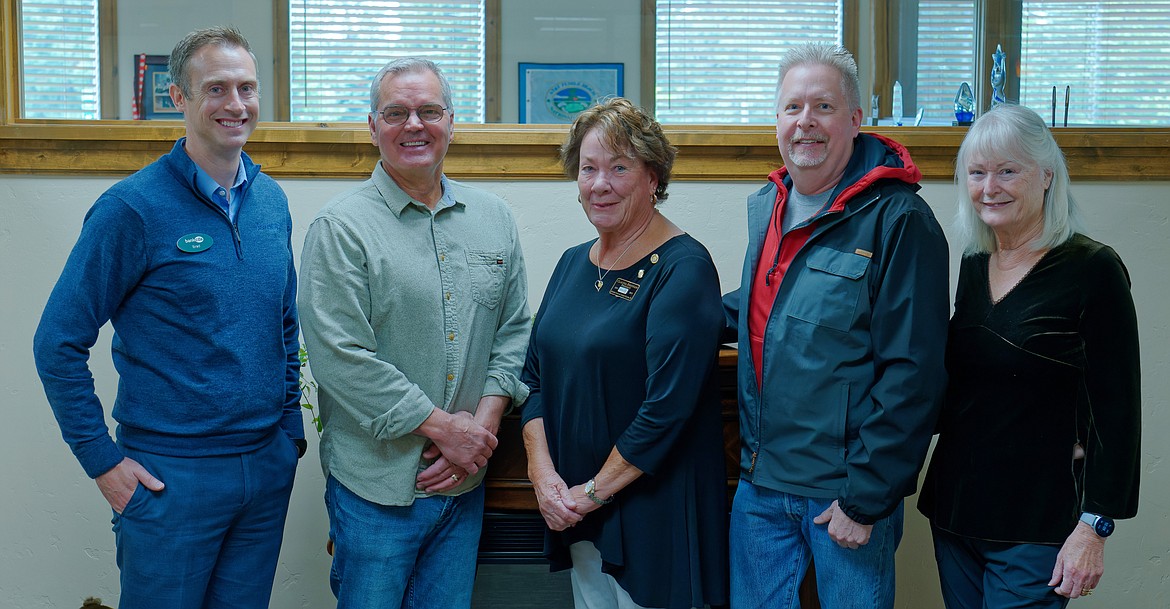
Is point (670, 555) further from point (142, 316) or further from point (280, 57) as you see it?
point (280, 57)

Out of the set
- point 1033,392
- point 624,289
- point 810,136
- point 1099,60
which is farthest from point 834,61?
point 1099,60

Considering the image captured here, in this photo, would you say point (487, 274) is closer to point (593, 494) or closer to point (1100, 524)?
point (593, 494)

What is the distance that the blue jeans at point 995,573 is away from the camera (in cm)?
175

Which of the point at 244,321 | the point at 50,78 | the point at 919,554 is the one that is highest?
the point at 50,78

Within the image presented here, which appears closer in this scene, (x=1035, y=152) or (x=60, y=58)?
(x=1035, y=152)

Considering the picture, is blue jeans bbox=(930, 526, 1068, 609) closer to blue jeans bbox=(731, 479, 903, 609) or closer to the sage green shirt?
blue jeans bbox=(731, 479, 903, 609)

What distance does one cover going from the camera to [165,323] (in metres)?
1.87

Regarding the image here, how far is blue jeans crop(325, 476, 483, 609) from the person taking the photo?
77.8 inches

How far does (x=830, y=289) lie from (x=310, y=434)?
1.88 meters

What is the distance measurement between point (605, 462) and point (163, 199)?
106 centimetres

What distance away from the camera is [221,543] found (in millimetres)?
1931

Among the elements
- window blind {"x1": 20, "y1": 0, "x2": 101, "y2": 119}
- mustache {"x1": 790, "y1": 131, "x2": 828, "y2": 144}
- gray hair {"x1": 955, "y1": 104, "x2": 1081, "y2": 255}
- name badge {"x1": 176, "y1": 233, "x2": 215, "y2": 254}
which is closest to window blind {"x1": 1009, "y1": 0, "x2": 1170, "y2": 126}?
gray hair {"x1": 955, "y1": 104, "x2": 1081, "y2": 255}

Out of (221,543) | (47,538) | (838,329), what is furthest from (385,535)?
(47,538)

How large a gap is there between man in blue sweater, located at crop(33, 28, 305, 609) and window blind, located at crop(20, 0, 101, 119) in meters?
1.30
